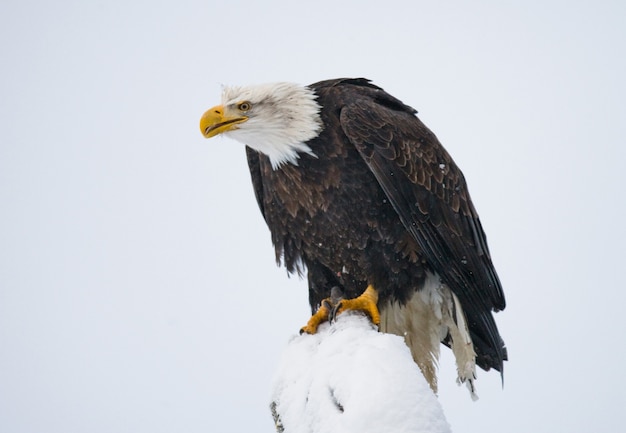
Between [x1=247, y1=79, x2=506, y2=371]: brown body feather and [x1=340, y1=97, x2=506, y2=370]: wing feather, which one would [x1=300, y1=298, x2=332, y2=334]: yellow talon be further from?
[x1=340, y1=97, x2=506, y2=370]: wing feather

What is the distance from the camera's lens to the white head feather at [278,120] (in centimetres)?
405

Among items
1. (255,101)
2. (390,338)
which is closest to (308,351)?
(390,338)

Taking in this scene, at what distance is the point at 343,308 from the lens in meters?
3.69

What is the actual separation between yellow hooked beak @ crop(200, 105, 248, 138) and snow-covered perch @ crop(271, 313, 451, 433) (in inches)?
65.9

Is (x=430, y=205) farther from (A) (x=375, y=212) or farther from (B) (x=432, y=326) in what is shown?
(B) (x=432, y=326)

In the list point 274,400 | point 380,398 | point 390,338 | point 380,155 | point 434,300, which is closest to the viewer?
point 380,398

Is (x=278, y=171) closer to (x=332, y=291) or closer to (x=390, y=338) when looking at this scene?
(x=332, y=291)

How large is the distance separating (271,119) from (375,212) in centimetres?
84

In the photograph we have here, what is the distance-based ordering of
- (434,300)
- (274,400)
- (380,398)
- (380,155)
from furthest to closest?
(434,300) < (380,155) < (274,400) < (380,398)

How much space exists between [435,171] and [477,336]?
97cm

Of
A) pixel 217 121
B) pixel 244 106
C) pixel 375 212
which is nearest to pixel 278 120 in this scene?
pixel 244 106

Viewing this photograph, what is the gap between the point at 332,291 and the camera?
4172mm

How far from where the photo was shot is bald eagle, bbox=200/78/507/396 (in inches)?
155

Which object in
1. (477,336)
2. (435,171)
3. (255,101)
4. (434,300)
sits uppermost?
(255,101)
